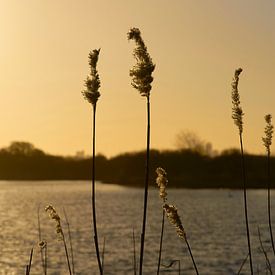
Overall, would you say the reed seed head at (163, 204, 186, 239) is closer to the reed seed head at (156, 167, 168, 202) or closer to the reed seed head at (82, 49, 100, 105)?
the reed seed head at (156, 167, 168, 202)

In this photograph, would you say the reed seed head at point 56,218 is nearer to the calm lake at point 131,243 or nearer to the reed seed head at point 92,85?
the reed seed head at point 92,85

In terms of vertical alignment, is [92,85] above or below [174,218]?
above

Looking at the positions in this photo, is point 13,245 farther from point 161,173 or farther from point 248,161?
point 248,161

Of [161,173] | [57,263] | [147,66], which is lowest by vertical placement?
[57,263]

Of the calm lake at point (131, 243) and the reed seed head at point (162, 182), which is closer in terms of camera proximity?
the reed seed head at point (162, 182)

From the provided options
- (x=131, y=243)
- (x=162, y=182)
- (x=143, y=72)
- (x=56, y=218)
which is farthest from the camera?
(x=131, y=243)

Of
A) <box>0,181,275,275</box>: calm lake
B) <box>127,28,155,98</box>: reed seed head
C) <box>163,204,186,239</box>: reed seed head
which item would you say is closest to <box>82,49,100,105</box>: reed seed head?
<box>127,28,155,98</box>: reed seed head

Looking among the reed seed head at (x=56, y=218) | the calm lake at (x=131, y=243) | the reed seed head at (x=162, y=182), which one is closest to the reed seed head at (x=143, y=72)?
the reed seed head at (x=162, y=182)

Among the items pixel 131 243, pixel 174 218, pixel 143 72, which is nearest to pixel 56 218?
pixel 174 218

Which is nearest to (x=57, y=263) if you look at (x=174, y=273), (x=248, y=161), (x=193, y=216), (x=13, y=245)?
(x=174, y=273)

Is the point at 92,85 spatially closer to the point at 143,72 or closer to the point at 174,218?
the point at 143,72

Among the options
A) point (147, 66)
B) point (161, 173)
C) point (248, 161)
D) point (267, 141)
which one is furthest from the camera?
point (248, 161)

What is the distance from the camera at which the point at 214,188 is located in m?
152

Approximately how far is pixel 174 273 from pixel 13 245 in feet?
58.7
